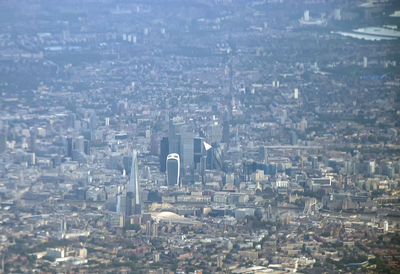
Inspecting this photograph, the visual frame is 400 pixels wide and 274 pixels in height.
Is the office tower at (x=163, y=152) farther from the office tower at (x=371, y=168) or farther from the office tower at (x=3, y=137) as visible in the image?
the office tower at (x=371, y=168)

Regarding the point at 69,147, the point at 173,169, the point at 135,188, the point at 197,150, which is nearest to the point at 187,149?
the point at 197,150

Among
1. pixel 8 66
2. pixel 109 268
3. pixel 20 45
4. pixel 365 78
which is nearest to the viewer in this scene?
pixel 109 268

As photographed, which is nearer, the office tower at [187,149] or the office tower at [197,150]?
the office tower at [187,149]

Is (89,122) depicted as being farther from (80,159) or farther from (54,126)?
(80,159)

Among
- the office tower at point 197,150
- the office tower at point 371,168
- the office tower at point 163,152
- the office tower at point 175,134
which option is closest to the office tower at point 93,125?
the office tower at point 175,134

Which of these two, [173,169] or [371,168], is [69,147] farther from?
[371,168]

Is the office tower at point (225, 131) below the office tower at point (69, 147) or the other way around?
the other way around

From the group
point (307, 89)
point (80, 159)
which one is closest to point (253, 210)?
point (80, 159)
